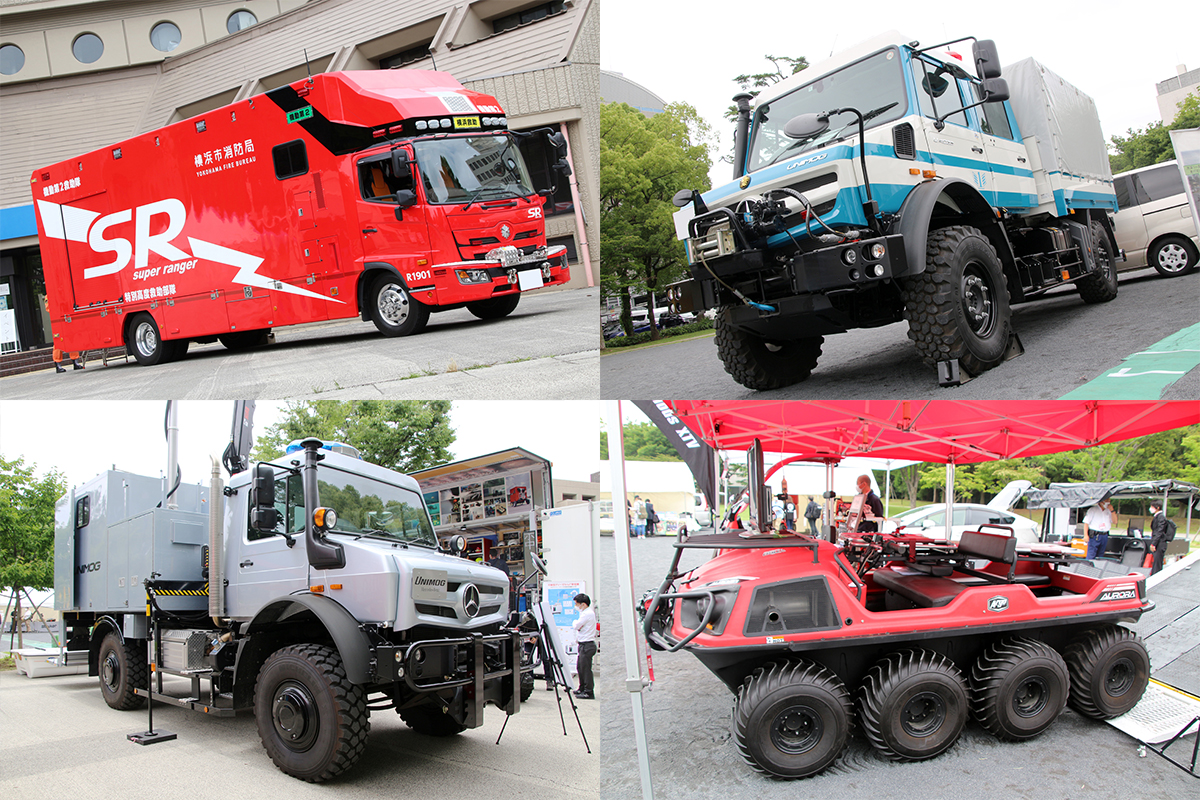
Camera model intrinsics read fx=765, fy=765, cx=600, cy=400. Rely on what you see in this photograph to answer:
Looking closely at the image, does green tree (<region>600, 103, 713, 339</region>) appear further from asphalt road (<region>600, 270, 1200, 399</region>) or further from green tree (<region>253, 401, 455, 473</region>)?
asphalt road (<region>600, 270, 1200, 399</region>)

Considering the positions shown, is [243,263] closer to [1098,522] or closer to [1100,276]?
[1100,276]

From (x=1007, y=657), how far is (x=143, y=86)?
3199cm

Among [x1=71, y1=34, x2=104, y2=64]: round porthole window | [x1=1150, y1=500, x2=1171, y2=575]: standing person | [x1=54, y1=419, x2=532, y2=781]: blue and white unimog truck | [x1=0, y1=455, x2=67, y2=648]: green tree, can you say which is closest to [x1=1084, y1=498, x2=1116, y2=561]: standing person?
[x1=1150, y1=500, x2=1171, y2=575]: standing person

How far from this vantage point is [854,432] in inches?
305

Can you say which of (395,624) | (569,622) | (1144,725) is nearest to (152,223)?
(569,622)

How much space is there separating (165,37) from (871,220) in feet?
103

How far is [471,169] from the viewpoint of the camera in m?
10.8

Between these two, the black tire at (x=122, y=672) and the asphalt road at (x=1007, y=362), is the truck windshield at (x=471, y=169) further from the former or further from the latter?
the black tire at (x=122, y=672)

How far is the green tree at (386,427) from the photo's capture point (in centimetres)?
2239

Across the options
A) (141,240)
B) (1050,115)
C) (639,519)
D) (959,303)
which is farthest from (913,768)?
(639,519)

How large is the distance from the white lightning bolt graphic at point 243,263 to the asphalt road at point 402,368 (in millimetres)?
974

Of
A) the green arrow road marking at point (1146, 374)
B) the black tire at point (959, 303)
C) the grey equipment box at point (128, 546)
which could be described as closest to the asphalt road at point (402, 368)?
the grey equipment box at point (128, 546)

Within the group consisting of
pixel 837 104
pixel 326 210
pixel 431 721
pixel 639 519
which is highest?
pixel 326 210

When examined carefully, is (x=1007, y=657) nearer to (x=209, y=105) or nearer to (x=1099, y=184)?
(x=1099, y=184)
